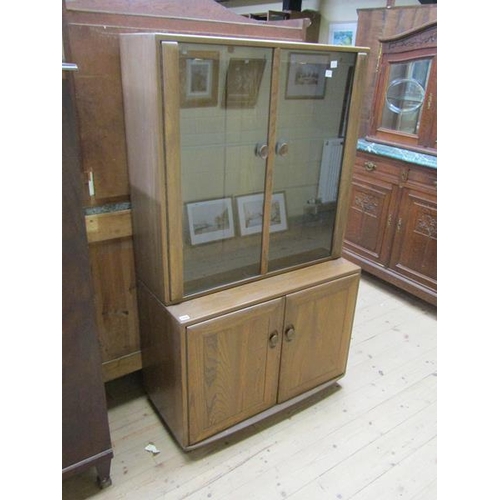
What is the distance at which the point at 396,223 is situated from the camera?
2.72 meters

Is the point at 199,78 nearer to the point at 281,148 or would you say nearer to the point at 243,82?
the point at 243,82

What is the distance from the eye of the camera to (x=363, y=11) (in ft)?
9.21

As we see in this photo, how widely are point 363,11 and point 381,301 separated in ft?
6.43

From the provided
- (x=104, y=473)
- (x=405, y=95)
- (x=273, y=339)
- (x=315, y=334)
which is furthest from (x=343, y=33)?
(x=104, y=473)

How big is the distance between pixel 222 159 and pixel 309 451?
1.22 metres

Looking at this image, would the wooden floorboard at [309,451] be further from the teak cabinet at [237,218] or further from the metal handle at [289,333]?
the metal handle at [289,333]

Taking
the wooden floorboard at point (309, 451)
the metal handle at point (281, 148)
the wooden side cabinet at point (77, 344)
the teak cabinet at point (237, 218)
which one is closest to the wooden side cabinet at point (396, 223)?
the wooden floorboard at point (309, 451)

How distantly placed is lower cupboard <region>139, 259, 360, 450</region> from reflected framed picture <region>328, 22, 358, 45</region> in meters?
2.60

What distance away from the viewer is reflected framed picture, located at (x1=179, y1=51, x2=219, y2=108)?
1266 millimetres

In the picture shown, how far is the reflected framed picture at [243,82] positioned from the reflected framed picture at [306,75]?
11cm

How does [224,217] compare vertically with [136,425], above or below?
above
